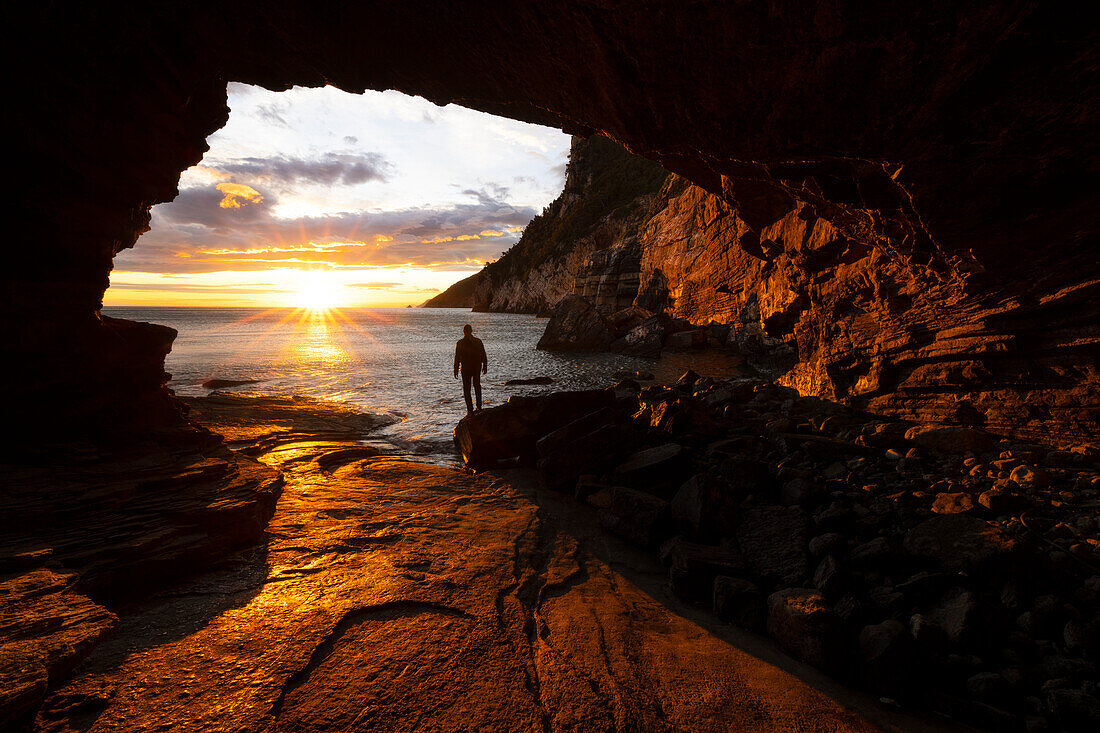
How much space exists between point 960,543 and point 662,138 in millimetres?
5651

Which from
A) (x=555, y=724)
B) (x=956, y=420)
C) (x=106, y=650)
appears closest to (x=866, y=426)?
(x=956, y=420)

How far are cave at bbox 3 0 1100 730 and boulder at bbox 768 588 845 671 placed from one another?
285 cm

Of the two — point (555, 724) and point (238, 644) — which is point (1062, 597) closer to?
point (555, 724)

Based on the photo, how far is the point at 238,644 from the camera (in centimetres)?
320

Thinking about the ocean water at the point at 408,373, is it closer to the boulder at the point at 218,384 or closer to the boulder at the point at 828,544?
the boulder at the point at 218,384

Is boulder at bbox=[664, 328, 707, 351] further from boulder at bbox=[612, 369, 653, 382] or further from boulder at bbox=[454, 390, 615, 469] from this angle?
boulder at bbox=[454, 390, 615, 469]

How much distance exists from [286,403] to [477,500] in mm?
9306

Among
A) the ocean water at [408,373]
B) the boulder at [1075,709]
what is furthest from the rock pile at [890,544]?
the ocean water at [408,373]

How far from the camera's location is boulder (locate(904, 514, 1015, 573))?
3682 mm

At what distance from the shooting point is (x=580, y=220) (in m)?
70.9

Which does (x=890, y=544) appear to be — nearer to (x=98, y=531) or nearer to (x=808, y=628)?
(x=808, y=628)

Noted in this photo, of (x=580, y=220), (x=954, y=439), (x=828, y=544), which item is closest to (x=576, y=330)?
(x=954, y=439)

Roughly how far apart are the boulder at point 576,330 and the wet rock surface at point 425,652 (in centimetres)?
2453

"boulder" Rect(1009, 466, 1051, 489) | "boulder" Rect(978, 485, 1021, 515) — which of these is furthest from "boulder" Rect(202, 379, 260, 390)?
"boulder" Rect(1009, 466, 1051, 489)
